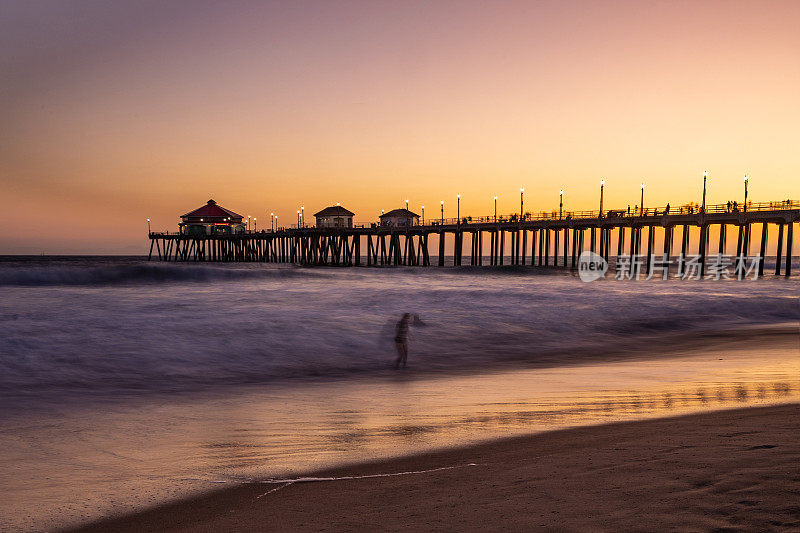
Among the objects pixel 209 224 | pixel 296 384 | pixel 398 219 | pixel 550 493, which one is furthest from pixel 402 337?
pixel 209 224

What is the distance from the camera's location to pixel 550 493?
153 inches

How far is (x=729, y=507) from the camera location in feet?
11.1

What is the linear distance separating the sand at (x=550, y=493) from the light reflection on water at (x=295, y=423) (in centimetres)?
52

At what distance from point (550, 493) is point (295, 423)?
380cm

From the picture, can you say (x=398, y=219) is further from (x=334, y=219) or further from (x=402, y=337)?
(x=402, y=337)

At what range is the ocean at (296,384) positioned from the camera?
5.30m

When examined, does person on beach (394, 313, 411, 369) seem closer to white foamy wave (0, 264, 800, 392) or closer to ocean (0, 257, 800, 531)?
ocean (0, 257, 800, 531)

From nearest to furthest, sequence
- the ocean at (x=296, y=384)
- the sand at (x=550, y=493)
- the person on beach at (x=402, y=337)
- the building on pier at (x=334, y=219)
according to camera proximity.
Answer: the sand at (x=550, y=493) < the ocean at (x=296, y=384) < the person on beach at (x=402, y=337) < the building on pier at (x=334, y=219)

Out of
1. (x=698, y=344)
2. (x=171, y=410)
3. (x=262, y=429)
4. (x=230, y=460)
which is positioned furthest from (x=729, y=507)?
(x=698, y=344)

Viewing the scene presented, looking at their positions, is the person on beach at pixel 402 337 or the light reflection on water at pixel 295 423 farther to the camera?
the person on beach at pixel 402 337

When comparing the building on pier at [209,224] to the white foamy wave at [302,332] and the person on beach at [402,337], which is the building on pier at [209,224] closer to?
the white foamy wave at [302,332]

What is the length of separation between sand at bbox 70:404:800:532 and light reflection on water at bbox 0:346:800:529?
0.52m

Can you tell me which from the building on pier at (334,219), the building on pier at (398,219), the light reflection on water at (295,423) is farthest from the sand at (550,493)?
the building on pier at (334,219)

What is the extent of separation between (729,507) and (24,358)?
13.7m
